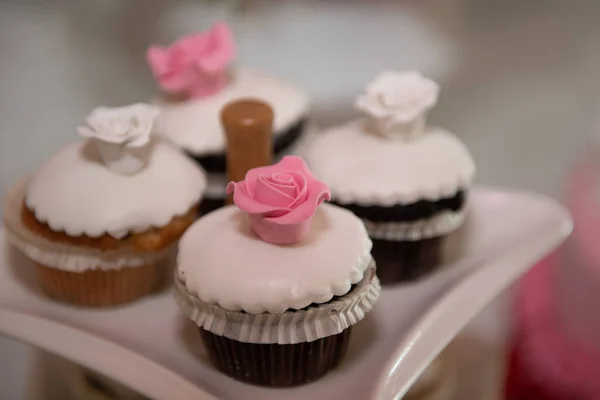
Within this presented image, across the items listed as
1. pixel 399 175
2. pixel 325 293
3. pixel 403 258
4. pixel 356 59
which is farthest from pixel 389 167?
pixel 356 59

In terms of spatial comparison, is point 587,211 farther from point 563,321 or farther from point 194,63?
point 194,63

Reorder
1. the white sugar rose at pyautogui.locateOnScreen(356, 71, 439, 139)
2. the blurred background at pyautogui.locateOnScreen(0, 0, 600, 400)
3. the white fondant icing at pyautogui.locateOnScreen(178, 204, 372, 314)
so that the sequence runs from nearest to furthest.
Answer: the white fondant icing at pyautogui.locateOnScreen(178, 204, 372, 314)
the white sugar rose at pyautogui.locateOnScreen(356, 71, 439, 139)
the blurred background at pyautogui.locateOnScreen(0, 0, 600, 400)

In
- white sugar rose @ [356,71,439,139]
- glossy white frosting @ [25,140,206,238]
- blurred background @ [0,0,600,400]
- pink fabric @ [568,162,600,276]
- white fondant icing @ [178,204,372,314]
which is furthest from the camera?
blurred background @ [0,0,600,400]

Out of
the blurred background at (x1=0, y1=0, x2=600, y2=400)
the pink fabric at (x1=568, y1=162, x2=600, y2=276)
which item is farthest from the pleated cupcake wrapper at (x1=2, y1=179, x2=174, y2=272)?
the pink fabric at (x1=568, y1=162, x2=600, y2=276)

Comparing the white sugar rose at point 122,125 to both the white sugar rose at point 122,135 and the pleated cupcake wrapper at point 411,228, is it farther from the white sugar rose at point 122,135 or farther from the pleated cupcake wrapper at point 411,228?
the pleated cupcake wrapper at point 411,228

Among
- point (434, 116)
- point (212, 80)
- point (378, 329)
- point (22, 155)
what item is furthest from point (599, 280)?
point (22, 155)

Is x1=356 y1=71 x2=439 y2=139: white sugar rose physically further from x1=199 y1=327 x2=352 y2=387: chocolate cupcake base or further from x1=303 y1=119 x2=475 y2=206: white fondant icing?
x1=199 y1=327 x2=352 y2=387: chocolate cupcake base
